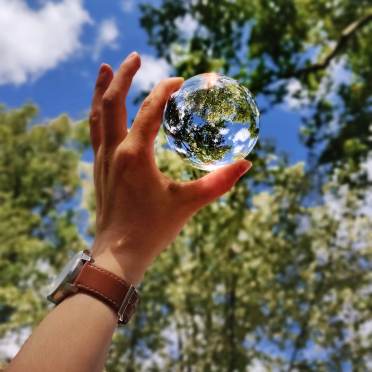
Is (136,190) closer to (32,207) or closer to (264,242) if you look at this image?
(264,242)

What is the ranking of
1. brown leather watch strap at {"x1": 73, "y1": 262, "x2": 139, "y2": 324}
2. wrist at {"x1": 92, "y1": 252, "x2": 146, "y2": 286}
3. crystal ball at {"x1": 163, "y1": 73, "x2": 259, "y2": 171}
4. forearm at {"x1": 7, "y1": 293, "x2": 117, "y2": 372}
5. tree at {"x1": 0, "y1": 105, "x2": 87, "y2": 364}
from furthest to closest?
tree at {"x1": 0, "y1": 105, "x2": 87, "y2": 364} → crystal ball at {"x1": 163, "y1": 73, "x2": 259, "y2": 171} → wrist at {"x1": 92, "y1": 252, "x2": 146, "y2": 286} → brown leather watch strap at {"x1": 73, "y1": 262, "x2": 139, "y2": 324} → forearm at {"x1": 7, "y1": 293, "x2": 117, "y2": 372}

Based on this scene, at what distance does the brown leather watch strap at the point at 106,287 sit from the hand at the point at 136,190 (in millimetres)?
43

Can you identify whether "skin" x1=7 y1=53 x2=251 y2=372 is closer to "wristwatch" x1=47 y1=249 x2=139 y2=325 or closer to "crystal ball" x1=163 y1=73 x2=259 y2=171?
"wristwatch" x1=47 y1=249 x2=139 y2=325

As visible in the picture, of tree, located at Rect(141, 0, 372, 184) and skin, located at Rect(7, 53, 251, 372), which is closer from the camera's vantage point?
skin, located at Rect(7, 53, 251, 372)

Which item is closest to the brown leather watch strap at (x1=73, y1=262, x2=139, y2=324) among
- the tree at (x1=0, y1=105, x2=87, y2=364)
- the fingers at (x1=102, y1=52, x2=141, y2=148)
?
the fingers at (x1=102, y1=52, x2=141, y2=148)

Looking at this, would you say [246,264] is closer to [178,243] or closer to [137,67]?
[178,243]

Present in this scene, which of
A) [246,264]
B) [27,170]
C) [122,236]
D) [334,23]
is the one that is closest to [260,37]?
[334,23]

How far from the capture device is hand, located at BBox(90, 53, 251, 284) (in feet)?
6.11

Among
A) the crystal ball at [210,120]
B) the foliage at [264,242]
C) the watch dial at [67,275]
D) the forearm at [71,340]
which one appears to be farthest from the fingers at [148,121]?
the foliage at [264,242]

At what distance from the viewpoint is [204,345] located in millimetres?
19031

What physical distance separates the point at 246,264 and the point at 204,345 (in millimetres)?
4193

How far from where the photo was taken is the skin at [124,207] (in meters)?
1.50

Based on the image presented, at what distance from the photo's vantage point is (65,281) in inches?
68.0

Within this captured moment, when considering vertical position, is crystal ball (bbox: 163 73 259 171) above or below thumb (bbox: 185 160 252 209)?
above
